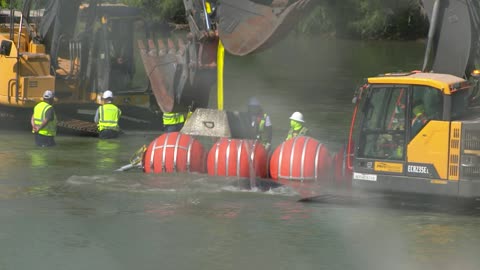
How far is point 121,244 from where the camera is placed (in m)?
17.1

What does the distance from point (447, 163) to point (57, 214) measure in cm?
707

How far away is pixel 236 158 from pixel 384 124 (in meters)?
3.98

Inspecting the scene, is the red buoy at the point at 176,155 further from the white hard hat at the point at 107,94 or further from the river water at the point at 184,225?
the white hard hat at the point at 107,94

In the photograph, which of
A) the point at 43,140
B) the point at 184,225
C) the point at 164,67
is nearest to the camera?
the point at 184,225

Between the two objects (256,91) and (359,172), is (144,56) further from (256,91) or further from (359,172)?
(256,91)

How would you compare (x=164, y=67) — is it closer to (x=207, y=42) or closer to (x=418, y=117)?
(x=207, y=42)

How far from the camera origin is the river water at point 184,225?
53.2ft

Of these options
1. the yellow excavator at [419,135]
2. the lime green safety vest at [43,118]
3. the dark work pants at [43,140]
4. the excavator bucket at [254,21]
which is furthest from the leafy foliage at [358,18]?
the yellow excavator at [419,135]

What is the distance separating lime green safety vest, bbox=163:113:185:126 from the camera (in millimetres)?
27531

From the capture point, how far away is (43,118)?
27.2 metres

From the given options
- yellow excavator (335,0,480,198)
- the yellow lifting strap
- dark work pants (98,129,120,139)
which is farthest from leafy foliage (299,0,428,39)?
yellow excavator (335,0,480,198)

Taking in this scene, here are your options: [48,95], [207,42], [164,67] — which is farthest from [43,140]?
[207,42]

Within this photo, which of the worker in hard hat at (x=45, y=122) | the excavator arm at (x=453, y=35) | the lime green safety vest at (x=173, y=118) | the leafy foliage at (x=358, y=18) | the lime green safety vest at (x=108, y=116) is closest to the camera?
the excavator arm at (x=453, y=35)

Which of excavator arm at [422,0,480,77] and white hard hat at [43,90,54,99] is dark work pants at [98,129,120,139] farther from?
excavator arm at [422,0,480,77]
